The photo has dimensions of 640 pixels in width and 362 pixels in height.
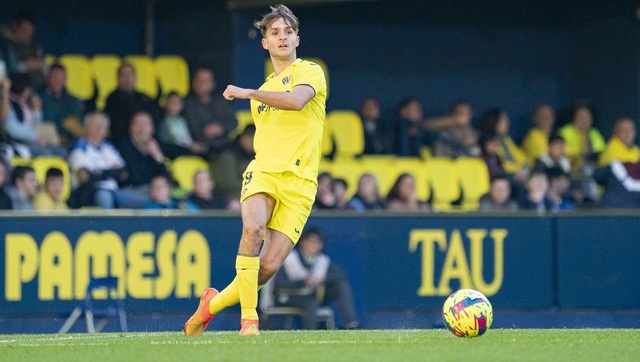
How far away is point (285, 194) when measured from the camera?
917 cm

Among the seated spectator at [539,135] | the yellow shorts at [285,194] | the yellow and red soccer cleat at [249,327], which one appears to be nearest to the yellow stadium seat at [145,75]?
the seated spectator at [539,135]

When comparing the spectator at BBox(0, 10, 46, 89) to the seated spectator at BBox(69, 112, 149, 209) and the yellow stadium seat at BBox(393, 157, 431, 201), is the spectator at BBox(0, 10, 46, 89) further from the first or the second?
the yellow stadium seat at BBox(393, 157, 431, 201)

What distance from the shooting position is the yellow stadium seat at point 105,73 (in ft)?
57.9

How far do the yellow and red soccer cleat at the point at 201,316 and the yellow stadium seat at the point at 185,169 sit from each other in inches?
266

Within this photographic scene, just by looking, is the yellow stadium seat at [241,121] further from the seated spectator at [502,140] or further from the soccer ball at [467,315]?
the soccer ball at [467,315]

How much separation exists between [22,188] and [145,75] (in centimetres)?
389

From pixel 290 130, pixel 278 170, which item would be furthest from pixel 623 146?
pixel 278 170

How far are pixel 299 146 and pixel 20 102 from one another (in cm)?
751

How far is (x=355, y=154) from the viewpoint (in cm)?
1847

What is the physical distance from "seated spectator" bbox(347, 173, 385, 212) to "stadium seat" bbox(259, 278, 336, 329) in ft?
5.75

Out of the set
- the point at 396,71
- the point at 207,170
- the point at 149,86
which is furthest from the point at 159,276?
the point at 396,71

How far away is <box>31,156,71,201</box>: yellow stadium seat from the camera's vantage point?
605 inches

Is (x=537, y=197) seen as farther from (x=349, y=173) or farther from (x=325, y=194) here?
(x=325, y=194)

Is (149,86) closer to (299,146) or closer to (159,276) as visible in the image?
(159,276)
